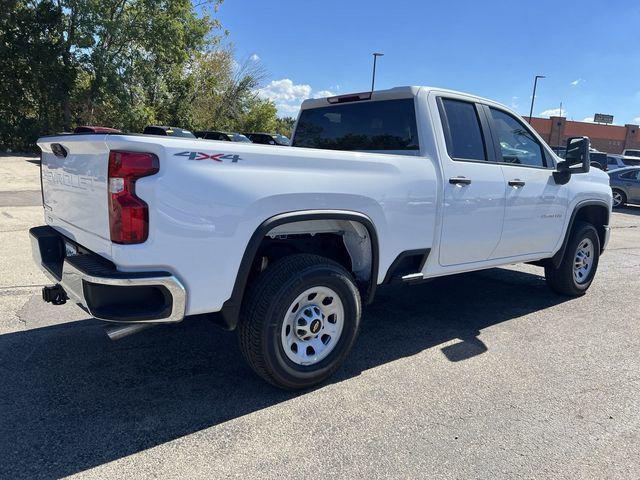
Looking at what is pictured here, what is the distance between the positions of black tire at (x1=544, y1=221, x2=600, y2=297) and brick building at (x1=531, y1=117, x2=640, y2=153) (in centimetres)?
5663

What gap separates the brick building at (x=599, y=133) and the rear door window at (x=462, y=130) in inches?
2299

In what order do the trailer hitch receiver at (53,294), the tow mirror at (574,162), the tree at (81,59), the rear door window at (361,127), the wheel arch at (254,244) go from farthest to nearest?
1. the tree at (81,59)
2. the tow mirror at (574,162)
3. the rear door window at (361,127)
4. the trailer hitch receiver at (53,294)
5. the wheel arch at (254,244)

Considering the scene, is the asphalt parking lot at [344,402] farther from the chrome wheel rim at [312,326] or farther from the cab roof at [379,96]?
the cab roof at [379,96]

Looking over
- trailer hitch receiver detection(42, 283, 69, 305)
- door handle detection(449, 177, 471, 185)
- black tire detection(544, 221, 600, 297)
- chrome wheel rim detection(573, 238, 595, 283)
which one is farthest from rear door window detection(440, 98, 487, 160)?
trailer hitch receiver detection(42, 283, 69, 305)

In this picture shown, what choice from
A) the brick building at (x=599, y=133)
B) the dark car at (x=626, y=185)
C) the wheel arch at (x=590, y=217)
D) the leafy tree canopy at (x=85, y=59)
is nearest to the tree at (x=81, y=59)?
the leafy tree canopy at (x=85, y=59)

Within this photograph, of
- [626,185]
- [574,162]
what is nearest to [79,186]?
[574,162]

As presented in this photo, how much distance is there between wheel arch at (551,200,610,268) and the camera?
5.54 m

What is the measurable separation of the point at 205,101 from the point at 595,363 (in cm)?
3111

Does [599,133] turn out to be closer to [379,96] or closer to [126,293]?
[379,96]

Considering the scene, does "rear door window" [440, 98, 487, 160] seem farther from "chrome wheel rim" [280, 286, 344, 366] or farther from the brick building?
the brick building

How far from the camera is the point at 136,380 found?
3.48 meters

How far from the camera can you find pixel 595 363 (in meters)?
4.11

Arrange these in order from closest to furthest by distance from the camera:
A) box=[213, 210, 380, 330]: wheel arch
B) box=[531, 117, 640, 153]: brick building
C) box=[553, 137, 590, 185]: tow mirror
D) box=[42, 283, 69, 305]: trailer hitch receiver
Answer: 1. box=[213, 210, 380, 330]: wheel arch
2. box=[42, 283, 69, 305]: trailer hitch receiver
3. box=[553, 137, 590, 185]: tow mirror
4. box=[531, 117, 640, 153]: brick building

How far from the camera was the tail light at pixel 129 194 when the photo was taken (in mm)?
2592
